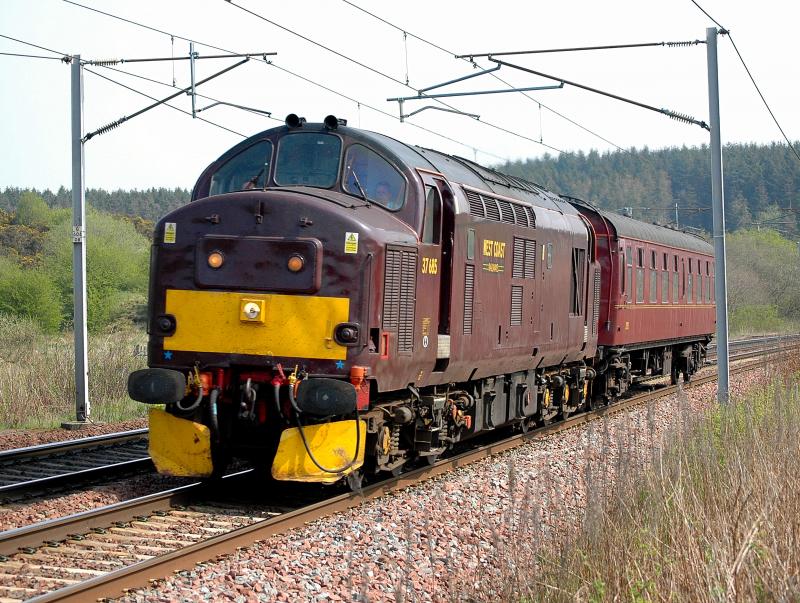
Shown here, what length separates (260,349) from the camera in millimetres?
8977

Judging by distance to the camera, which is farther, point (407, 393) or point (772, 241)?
point (772, 241)

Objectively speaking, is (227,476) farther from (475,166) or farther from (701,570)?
(701,570)

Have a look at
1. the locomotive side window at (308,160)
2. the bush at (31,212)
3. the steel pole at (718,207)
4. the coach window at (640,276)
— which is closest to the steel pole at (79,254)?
the locomotive side window at (308,160)

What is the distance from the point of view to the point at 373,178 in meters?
10.2

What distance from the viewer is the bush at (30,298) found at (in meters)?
38.2

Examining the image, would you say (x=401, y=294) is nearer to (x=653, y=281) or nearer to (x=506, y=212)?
(x=506, y=212)

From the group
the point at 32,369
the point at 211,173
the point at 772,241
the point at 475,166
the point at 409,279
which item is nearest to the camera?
the point at 409,279

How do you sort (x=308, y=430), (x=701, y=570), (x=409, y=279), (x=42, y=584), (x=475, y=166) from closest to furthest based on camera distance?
(x=701, y=570), (x=42, y=584), (x=308, y=430), (x=409, y=279), (x=475, y=166)

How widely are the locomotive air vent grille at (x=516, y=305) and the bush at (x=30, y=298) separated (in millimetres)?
28893

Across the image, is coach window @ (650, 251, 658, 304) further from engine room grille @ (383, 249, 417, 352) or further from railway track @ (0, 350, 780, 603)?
engine room grille @ (383, 249, 417, 352)

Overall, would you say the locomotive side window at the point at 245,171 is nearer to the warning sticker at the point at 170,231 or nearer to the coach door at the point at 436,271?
the warning sticker at the point at 170,231

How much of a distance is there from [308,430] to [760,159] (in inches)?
4852

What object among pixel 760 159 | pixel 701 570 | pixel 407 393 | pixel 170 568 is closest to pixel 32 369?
pixel 407 393

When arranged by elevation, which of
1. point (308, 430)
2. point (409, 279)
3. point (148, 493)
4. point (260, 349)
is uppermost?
point (409, 279)
